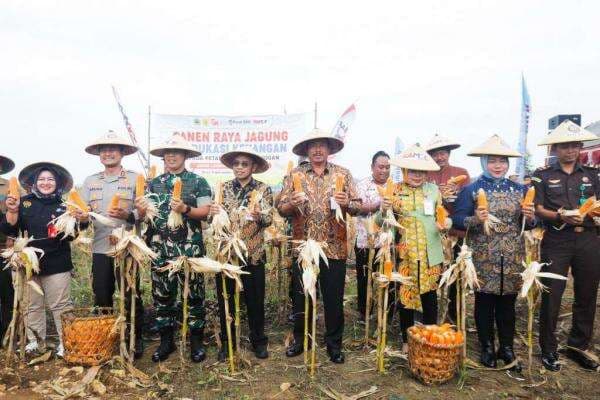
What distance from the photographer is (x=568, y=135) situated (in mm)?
4172

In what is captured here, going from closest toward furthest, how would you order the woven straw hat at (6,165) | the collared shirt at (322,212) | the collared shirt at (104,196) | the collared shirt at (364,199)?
the collared shirt at (322,212)
the collared shirt at (104,196)
the woven straw hat at (6,165)
the collared shirt at (364,199)

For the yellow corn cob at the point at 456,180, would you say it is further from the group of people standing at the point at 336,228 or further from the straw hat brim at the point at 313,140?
the straw hat brim at the point at 313,140

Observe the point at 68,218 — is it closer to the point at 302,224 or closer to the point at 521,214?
the point at 302,224

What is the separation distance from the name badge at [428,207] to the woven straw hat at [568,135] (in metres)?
1.32

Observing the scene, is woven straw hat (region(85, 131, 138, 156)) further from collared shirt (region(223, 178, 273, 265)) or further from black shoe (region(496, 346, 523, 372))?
black shoe (region(496, 346, 523, 372))

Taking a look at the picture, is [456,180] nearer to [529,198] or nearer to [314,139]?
[529,198]

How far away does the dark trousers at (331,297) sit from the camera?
4.25m

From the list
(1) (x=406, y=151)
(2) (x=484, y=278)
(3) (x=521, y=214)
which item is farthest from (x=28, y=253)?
(3) (x=521, y=214)

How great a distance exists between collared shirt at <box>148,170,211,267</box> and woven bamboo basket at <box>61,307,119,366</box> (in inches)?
31.6

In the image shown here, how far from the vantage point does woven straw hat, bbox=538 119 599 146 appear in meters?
4.11

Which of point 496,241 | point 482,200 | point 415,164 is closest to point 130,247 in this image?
point 415,164

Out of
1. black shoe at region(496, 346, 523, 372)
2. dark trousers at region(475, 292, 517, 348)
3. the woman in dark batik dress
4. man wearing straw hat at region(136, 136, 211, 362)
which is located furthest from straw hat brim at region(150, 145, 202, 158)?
black shoe at region(496, 346, 523, 372)

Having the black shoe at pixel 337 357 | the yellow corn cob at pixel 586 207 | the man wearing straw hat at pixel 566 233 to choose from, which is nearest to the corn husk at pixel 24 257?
the black shoe at pixel 337 357

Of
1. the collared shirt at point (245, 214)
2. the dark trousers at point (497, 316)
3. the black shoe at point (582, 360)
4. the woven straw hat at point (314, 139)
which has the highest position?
the woven straw hat at point (314, 139)
